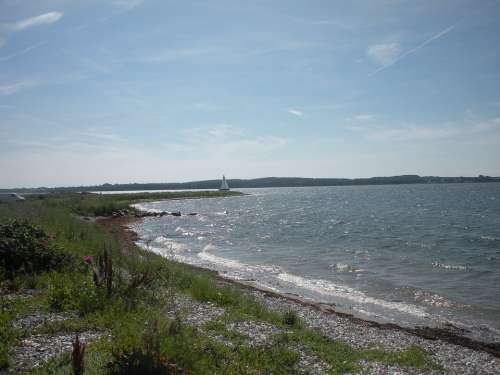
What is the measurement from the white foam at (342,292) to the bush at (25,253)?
10.9 meters

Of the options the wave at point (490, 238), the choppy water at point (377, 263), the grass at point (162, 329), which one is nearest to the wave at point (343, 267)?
the choppy water at point (377, 263)

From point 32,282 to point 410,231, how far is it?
3591 centimetres

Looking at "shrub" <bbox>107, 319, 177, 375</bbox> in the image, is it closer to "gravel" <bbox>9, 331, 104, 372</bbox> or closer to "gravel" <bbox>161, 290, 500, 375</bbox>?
"gravel" <bbox>9, 331, 104, 372</bbox>

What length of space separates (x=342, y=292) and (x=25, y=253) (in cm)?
1266

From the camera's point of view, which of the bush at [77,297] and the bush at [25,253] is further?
the bush at [25,253]

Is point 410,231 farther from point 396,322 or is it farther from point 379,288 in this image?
point 396,322

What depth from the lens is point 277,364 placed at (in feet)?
24.2

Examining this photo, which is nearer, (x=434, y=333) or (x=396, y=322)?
(x=434, y=333)

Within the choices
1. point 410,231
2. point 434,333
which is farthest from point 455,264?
point 410,231

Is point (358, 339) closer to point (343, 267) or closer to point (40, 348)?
point (40, 348)

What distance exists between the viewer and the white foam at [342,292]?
53.2 ft

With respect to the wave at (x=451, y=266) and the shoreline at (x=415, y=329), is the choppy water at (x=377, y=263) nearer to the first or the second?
the wave at (x=451, y=266)

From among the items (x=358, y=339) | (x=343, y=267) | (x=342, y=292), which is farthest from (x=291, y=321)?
(x=343, y=267)

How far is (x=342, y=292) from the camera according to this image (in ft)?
61.6
